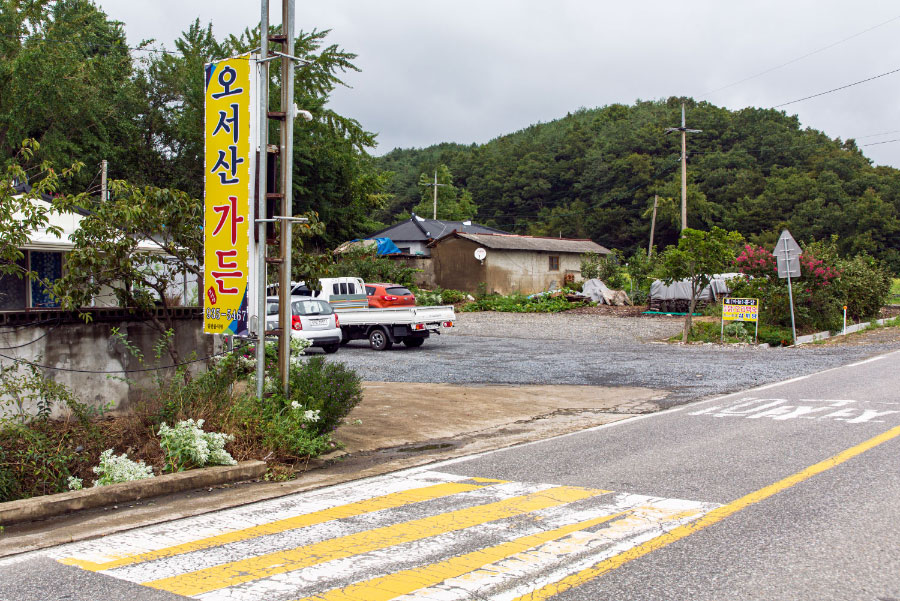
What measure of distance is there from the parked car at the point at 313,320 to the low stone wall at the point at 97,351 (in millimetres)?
8830

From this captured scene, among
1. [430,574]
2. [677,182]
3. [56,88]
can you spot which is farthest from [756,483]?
[677,182]

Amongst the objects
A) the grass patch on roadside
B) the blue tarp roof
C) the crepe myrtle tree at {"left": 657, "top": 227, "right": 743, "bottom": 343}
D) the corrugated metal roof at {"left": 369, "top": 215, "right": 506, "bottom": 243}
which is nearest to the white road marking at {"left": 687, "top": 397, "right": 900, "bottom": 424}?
the crepe myrtle tree at {"left": 657, "top": 227, "right": 743, "bottom": 343}

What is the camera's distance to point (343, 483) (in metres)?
7.35

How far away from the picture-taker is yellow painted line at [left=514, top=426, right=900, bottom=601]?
173 inches

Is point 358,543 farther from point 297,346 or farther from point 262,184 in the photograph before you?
point 297,346

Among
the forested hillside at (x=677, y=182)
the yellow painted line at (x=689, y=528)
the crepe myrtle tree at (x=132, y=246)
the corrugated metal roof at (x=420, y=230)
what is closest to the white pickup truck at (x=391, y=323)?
the crepe myrtle tree at (x=132, y=246)

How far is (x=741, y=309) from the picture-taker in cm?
2316

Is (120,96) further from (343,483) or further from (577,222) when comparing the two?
(577,222)

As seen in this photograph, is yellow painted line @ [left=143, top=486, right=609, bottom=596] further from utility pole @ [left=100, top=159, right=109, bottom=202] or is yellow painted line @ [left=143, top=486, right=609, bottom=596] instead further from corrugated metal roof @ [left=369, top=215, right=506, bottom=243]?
corrugated metal roof @ [left=369, top=215, right=506, bottom=243]

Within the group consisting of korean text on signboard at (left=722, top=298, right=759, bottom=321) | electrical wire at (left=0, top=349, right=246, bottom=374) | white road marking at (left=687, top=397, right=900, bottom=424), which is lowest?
white road marking at (left=687, top=397, right=900, bottom=424)

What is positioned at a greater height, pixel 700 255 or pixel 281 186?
pixel 700 255

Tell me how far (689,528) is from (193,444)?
4.65 metres

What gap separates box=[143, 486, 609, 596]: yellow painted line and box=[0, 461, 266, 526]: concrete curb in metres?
2.15

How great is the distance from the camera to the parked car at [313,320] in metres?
18.5
